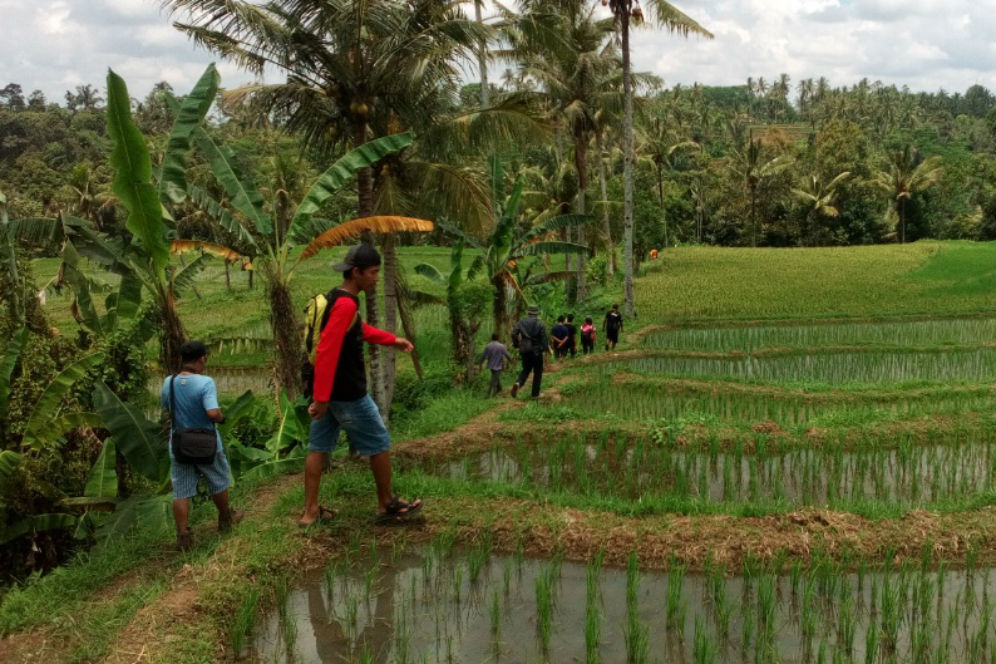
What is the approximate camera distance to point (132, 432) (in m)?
6.08

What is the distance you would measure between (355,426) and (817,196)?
44859 millimetres

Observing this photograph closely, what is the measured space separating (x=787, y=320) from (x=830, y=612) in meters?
17.2

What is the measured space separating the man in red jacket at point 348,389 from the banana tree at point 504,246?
8298 millimetres

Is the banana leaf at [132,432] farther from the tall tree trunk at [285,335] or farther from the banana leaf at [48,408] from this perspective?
the tall tree trunk at [285,335]

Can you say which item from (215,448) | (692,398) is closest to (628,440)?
(692,398)

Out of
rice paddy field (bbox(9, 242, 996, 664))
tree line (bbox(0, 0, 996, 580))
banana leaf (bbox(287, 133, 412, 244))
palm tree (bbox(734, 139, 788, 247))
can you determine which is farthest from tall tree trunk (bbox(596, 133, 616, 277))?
banana leaf (bbox(287, 133, 412, 244))

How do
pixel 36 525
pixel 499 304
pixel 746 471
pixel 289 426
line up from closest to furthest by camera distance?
pixel 36 525, pixel 746 471, pixel 289 426, pixel 499 304

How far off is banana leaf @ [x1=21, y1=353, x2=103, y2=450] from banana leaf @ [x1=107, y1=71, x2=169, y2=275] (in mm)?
1274

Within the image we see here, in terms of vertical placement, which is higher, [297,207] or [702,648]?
[297,207]

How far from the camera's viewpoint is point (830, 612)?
15.2 feet

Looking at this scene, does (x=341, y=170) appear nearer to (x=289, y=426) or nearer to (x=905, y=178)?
(x=289, y=426)

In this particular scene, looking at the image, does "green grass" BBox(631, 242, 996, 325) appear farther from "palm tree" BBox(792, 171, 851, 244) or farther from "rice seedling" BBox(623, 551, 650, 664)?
"rice seedling" BBox(623, 551, 650, 664)

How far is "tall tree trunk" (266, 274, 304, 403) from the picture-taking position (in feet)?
25.4

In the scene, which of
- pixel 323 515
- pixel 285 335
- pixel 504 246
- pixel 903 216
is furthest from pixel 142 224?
pixel 903 216
